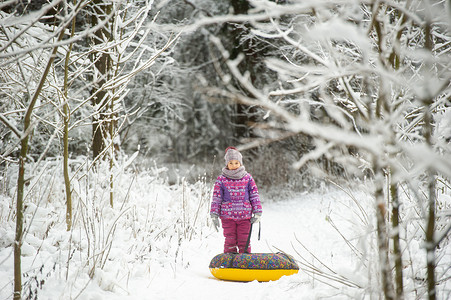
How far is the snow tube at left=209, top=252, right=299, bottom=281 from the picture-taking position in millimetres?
3549

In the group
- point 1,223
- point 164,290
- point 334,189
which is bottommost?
point 164,290

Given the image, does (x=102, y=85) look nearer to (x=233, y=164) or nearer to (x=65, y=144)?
(x=65, y=144)

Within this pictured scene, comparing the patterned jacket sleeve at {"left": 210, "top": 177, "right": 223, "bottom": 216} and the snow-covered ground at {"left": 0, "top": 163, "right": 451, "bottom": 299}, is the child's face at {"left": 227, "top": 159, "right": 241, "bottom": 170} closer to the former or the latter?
the patterned jacket sleeve at {"left": 210, "top": 177, "right": 223, "bottom": 216}

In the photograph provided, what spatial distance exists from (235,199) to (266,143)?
2.78 ft

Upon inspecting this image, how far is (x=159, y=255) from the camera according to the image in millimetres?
3707

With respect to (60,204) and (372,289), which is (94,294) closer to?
(372,289)

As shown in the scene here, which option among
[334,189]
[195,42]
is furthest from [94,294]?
[195,42]

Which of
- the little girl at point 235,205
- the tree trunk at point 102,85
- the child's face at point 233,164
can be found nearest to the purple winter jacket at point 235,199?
the little girl at point 235,205

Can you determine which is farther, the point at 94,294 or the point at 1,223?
the point at 1,223

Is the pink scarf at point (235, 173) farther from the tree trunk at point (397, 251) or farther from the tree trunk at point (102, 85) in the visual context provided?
the tree trunk at point (397, 251)

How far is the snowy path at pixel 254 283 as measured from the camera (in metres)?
2.86

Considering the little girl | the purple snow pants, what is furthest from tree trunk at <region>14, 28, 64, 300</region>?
the purple snow pants

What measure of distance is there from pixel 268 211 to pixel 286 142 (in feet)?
10.1

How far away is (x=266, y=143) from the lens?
480cm
